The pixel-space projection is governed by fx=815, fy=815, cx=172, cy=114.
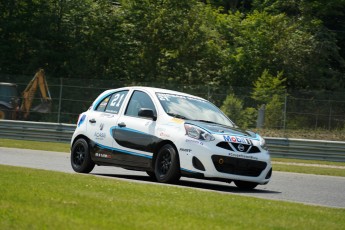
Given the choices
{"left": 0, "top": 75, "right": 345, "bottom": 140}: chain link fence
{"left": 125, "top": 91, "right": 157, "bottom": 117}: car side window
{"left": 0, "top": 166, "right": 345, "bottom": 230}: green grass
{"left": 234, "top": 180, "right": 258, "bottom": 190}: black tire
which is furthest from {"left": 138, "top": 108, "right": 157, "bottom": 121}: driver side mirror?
{"left": 0, "top": 75, "right": 345, "bottom": 140}: chain link fence

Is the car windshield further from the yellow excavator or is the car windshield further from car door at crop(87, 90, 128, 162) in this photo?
the yellow excavator

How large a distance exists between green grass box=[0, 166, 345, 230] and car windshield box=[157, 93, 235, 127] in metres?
2.45

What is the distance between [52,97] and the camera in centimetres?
3209

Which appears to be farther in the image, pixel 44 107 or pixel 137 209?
A: pixel 44 107

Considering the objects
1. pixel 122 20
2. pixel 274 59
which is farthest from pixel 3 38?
pixel 274 59

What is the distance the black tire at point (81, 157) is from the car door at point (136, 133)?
0.82m

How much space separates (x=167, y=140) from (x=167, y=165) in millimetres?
413

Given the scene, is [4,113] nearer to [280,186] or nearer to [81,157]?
[81,157]

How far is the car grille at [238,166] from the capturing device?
41.5ft

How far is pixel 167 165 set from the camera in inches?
511

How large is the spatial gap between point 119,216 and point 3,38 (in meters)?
39.3

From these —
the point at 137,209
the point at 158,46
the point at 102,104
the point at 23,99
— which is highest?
the point at 158,46

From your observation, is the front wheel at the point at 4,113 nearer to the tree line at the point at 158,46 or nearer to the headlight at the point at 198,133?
the tree line at the point at 158,46

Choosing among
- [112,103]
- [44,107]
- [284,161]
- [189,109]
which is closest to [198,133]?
[189,109]
